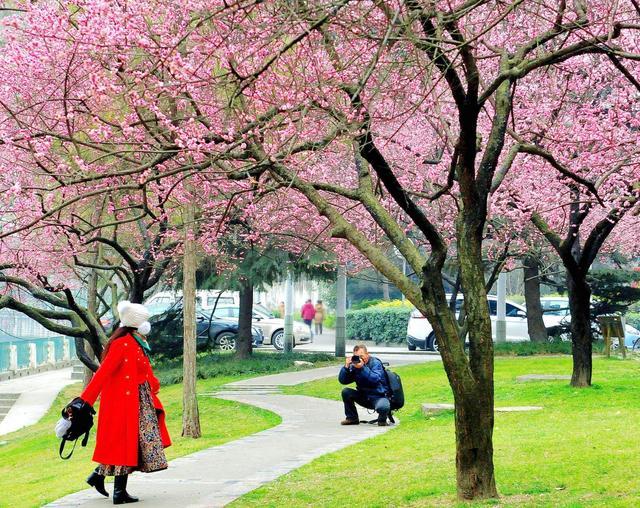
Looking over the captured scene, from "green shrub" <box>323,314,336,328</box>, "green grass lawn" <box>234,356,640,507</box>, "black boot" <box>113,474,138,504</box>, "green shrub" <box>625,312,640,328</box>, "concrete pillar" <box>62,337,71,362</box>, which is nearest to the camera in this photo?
"green grass lawn" <box>234,356,640,507</box>

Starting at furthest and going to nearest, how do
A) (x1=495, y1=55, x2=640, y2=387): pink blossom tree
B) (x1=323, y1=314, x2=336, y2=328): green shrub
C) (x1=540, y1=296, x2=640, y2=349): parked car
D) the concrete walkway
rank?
1. (x1=323, y1=314, x2=336, y2=328): green shrub
2. (x1=540, y1=296, x2=640, y2=349): parked car
3. the concrete walkway
4. (x1=495, y1=55, x2=640, y2=387): pink blossom tree

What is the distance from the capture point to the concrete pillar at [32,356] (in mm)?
39084

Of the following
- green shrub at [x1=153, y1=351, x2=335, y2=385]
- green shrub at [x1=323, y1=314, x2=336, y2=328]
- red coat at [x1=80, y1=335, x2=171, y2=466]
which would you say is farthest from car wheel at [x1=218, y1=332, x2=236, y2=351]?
red coat at [x1=80, y1=335, x2=171, y2=466]

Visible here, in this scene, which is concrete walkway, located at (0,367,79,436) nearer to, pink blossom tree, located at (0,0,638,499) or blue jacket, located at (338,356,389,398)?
blue jacket, located at (338,356,389,398)

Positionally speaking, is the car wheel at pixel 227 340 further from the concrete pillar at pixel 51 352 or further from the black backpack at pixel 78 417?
the black backpack at pixel 78 417

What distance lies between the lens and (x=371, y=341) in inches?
1850

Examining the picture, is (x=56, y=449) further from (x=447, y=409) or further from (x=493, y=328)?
(x=493, y=328)

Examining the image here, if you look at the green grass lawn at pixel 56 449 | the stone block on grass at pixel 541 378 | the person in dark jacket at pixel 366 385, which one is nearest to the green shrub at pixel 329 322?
the green grass lawn at pixel 56 449

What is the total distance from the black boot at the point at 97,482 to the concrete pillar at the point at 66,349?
119 ft

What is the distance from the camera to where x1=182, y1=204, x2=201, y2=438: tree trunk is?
15.6 meters

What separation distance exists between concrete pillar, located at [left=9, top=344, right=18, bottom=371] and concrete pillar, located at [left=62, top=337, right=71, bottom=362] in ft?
23.7

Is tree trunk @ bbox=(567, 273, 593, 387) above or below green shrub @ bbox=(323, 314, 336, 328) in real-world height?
below

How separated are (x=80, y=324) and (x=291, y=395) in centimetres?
505

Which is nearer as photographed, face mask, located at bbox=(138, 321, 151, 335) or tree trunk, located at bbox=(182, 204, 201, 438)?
face mask, located at bbox=(138, 321, 151, 335)
